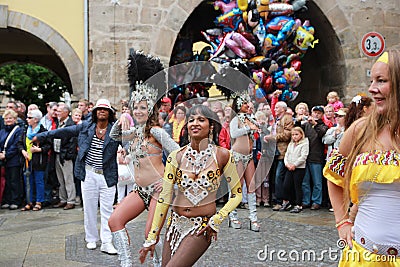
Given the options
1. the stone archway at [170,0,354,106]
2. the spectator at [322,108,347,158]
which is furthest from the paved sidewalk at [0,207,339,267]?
the stone archway at [170,0,354,106]

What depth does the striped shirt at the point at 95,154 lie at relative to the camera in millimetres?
6191

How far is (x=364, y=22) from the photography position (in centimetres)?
1269

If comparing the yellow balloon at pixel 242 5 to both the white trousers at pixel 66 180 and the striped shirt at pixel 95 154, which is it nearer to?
the white trousers at pixel 66 180

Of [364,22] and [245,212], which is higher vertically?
[364,22]

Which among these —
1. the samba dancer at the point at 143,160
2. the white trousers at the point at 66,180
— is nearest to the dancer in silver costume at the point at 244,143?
the samba dancer at the point at 143,160

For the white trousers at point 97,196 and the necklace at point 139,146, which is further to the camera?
the white trousers at point 97,196

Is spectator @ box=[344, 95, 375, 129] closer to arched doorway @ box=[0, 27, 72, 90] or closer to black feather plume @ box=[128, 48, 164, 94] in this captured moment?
black feather plume @ box=[128, 48, 164, 94]

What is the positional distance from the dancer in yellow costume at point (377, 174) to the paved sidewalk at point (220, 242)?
120 inches

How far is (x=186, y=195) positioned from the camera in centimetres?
388

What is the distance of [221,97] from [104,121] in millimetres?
1420

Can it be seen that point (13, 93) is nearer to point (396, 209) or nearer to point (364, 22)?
point (364, 22)

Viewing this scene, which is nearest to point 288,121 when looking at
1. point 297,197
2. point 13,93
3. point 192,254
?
point 297,197

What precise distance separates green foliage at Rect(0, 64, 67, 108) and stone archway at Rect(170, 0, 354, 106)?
2103cm

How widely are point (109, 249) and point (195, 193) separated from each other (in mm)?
2598
